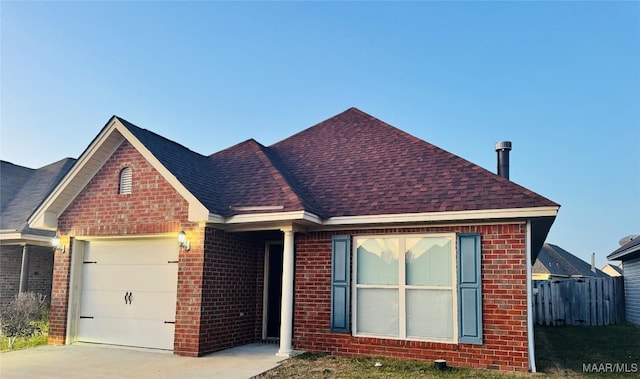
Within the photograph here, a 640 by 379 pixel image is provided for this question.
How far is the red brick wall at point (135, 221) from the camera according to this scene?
889 centimetres

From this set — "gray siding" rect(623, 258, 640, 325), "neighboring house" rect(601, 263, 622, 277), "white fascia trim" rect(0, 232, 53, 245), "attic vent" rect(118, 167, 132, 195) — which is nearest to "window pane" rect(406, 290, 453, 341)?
"attic vent" rect(118, 167, 132, 195)

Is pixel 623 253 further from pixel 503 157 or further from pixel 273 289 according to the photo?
pixel 273 289

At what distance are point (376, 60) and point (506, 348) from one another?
12668 mm

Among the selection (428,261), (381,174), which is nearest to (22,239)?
(381,174)

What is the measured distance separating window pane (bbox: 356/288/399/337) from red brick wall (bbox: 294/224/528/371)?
178mm

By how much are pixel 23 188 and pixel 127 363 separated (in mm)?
11848

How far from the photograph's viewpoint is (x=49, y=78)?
15.0 m

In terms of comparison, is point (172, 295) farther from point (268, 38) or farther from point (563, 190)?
point (563, 190)

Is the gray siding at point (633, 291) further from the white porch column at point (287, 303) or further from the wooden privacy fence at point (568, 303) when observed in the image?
the white porch column at point (287, 303)

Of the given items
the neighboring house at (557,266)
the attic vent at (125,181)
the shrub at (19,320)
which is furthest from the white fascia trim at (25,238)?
the neighboring house at (557,266)

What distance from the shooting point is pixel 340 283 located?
8883mm

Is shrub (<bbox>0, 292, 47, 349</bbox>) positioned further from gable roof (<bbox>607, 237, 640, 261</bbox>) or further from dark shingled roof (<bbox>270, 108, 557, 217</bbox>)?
gable roof (<bbox>607, 237, 640, 261</bbox>)

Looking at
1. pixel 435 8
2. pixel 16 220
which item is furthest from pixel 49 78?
pixel 435 8

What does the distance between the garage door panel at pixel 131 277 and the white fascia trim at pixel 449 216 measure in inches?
134
